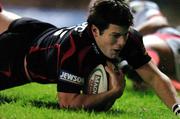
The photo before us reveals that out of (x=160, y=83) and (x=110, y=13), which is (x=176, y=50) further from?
(x=110, y=13)

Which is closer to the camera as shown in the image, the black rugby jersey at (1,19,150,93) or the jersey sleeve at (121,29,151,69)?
the black rugby jersey at (1,19,150,93)

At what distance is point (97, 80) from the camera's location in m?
6.52

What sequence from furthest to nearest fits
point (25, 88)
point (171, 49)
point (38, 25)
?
point (171, 49) → point (25, 88) → point (38, 25)

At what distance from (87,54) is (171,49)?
365 cm

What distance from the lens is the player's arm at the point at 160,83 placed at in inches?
267

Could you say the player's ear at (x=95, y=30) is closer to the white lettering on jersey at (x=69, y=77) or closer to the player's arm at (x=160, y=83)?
the white lettering on jersey at (x=69, y=77)

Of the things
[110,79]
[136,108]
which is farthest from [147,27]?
[110,79]

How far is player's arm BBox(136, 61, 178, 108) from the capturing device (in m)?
6.77

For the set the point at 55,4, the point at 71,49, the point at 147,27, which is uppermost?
the point at 71,49

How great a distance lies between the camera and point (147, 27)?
10930 millimetres

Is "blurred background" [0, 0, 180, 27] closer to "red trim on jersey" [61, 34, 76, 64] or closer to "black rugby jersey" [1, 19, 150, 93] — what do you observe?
"black rugby jersey" [1, 19, 150, 93]

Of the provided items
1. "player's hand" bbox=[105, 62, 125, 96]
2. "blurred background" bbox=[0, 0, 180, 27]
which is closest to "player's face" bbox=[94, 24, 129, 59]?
"player's hand" bbox=[105, 62, 125, 96]

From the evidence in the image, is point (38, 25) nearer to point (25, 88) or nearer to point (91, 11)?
point (91, 11)

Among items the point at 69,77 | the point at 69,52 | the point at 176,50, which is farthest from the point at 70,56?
the point at 176,50
